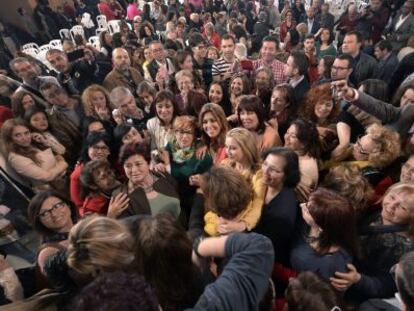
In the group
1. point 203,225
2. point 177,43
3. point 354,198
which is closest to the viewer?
point 354,198

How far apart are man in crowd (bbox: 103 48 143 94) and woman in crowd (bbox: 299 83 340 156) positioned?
2285mm

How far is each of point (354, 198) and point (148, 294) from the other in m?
1.41

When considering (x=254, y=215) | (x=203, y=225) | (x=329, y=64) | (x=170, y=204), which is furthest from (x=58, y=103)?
(x=329, y=64)

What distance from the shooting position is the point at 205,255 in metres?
Result: 1.22

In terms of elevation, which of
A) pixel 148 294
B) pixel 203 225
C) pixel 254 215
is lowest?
pixel 203 225

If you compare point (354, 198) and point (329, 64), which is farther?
point (329, 64)

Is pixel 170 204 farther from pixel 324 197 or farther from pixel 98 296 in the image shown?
pixel 98 296

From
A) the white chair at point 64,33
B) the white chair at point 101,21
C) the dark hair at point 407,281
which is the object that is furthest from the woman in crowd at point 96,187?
the white chair at point 101,21

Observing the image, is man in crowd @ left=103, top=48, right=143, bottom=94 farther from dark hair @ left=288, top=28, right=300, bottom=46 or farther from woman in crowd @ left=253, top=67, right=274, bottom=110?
dark hair @ left=288, top=28, right=300, bottom=46

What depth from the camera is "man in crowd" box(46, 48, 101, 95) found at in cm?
378

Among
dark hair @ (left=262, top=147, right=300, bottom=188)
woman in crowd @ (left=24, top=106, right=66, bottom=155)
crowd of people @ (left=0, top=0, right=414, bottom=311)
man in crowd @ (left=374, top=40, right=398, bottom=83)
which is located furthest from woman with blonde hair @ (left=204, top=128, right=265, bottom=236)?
man in crowd @ (left=374, top=40, right=398, bottom=83)

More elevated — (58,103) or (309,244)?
(58,103)

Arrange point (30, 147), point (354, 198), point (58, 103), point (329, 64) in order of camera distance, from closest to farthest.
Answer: point (354, 198), point (30, 147), point (58, 103), point (329, 64)

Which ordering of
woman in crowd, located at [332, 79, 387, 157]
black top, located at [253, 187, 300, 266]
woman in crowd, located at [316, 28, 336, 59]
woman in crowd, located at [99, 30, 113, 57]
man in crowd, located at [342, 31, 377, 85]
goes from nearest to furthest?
1. black top, located at [253, 187, 300, 266]
2. woman in crowd, located at [332, 79, 387, 157]
3. man in crowd, located at [342, 31, 377, 85]
4. woman in crowd, located at [316, 28, 336, 59]
5. woman in crowd, located at [99, 30, 113, 57]
